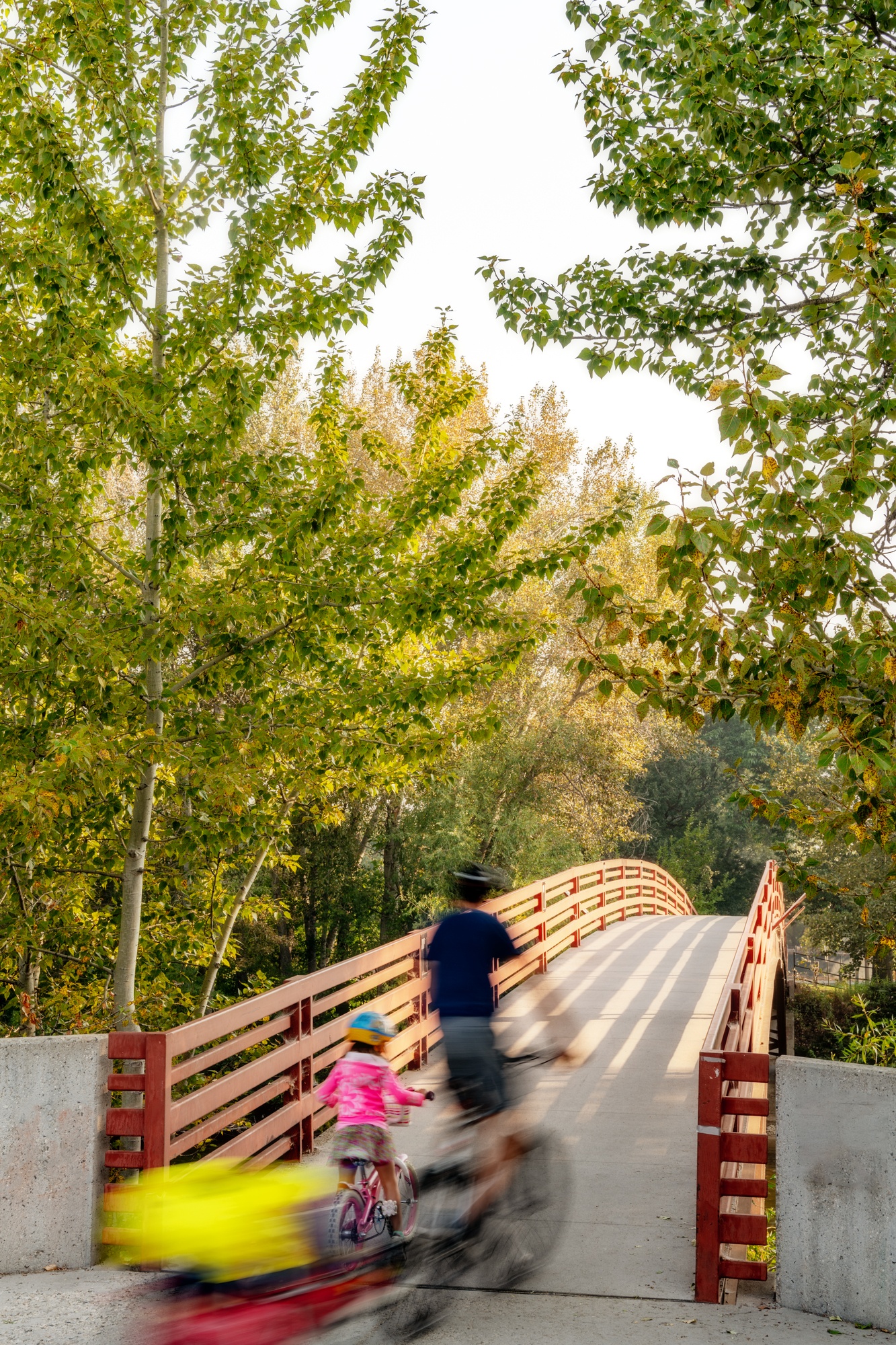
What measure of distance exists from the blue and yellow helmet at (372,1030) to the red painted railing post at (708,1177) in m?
1.51

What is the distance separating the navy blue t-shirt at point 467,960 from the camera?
5.09 m

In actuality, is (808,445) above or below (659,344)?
below

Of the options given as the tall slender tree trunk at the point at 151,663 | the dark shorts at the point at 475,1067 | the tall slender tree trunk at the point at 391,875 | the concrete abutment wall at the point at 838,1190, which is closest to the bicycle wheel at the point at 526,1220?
the dark shorts at the point at 475,1067

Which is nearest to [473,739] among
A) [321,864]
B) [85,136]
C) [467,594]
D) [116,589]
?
[467,594]

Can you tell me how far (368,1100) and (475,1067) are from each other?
0.52m

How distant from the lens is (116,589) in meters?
8.93

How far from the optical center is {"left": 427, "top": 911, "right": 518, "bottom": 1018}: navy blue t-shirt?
200 inches

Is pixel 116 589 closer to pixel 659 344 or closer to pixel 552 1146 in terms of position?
pixel 659 344

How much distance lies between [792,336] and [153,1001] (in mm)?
9785

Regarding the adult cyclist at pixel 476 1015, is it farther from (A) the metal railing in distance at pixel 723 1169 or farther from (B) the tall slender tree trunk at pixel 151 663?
(B) the tall slender tree trunk at pixel 151 663

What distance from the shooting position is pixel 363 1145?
4.83 metres

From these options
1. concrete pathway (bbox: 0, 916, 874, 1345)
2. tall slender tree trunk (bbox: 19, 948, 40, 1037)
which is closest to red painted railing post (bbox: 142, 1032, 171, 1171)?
concrete pathway (bbox: 0, 916, 874, 1345)

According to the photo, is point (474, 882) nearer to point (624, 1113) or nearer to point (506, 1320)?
point (506, 1320)

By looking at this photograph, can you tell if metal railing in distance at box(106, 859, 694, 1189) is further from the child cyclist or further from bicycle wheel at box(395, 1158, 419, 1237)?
bicycle wheel at box(395, 1158, 419, 1237)
